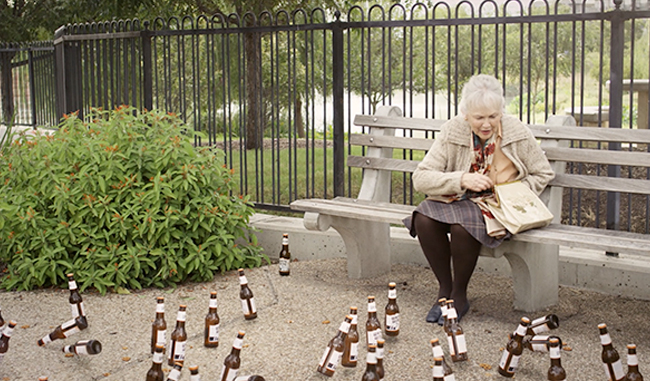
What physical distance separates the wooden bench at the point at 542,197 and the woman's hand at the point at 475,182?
36 cm

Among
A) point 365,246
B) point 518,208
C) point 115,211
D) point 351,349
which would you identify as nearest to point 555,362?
point 351,349

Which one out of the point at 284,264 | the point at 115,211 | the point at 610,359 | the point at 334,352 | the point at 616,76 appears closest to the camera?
the point at 610,359

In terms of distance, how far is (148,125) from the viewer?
6.45 m

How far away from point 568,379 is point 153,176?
10.7 feet

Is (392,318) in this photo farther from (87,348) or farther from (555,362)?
(87,348)

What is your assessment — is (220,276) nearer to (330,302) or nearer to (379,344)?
(330,302)

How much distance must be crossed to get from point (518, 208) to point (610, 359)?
3.77ft

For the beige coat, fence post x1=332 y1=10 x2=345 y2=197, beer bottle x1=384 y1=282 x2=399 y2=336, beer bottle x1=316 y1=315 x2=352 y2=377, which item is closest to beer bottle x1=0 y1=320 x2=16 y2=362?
beer bottle x1=316 y1=315 x2=352 y2=377

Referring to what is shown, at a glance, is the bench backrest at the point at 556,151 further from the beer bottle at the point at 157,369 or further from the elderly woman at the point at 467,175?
the beer bottle at the point at 157,369

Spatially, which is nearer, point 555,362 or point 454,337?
point 555,362

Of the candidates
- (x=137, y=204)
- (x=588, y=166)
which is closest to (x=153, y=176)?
(x=137, y=204)

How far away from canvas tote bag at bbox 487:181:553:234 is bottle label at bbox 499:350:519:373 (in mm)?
860

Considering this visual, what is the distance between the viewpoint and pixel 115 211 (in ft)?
17.9

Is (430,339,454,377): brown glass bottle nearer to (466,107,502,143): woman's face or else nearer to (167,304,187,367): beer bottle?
(167,304,187,367): beer bottle
